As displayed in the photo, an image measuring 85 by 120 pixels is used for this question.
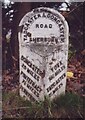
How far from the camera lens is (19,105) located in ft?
8.17

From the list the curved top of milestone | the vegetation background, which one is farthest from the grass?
the curved top of milestone

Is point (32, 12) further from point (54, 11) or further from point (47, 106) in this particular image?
point (47, 106)

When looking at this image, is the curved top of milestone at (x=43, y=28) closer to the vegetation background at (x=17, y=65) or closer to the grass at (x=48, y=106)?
the vegetation background at (x=17, y=65)

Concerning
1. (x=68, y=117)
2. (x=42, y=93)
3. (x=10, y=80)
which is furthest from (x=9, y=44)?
(x=68, y=117)

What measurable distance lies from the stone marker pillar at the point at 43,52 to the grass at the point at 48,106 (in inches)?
1.8

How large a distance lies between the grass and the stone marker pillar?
47mm

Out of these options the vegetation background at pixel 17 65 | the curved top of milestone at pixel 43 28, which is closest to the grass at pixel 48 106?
the vegetation background at pixel 17 65

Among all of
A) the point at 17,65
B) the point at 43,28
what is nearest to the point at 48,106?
the point at 17,65

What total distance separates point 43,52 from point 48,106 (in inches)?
14.7

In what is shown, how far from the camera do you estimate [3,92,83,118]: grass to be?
97.6 inches

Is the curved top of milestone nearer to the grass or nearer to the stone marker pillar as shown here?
the stone marker pillar

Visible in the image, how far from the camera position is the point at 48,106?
2486 millimetres

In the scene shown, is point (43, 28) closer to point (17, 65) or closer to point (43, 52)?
point (43, 52)

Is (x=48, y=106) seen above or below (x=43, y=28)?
below
